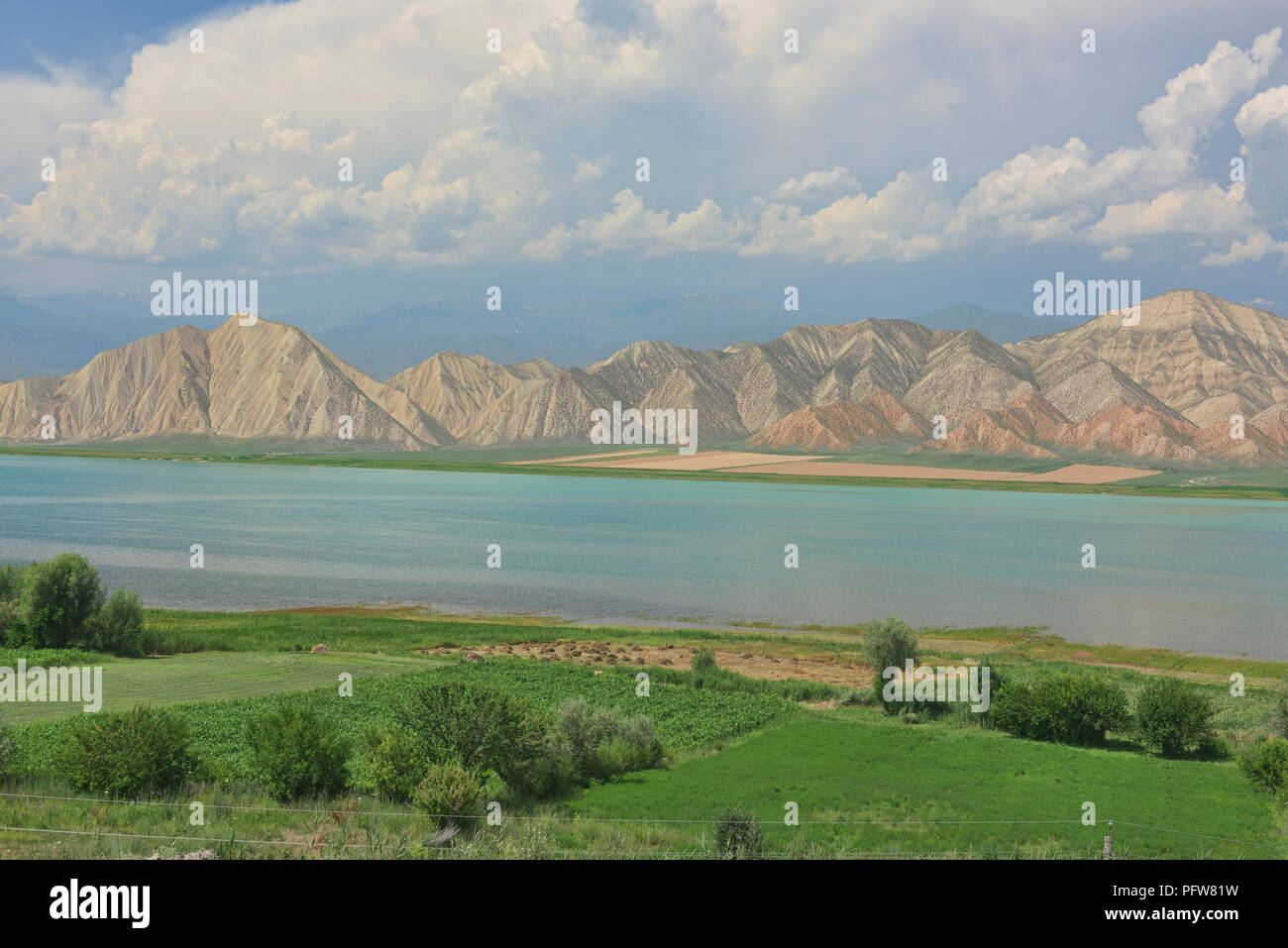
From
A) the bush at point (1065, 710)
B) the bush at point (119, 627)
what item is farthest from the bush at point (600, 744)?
the bush at point (119, 627)

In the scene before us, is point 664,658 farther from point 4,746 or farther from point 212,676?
point 4,746

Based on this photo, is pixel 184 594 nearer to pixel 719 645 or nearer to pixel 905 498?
pixel 719 645

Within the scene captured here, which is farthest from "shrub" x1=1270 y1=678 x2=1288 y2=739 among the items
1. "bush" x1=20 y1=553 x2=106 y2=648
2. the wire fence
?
"bush" x1=20 y1=553 x2=106 y2=648

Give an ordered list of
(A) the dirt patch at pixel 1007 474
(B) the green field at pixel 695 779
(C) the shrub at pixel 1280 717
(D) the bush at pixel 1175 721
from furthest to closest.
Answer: (A) the dirt patch at pixel 1007 474 → (C) the shrub at pixel 1280 717 → (D) the bush at pixel 1175 721 → (B) the green field at pixel 695 779

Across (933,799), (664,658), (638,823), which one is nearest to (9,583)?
(664,658)

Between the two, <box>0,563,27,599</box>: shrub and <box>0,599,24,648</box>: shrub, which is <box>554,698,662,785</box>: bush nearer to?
<box>0,599,24,648</box>: shrub

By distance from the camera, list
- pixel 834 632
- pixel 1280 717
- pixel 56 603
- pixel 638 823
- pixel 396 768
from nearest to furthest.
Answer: pixel 638 823 → pixel 396 768 → pixel 1280 717 → pixel 56 603 → pixel 834 632

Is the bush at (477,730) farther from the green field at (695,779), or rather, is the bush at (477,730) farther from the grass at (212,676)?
the grass at (212,676)
